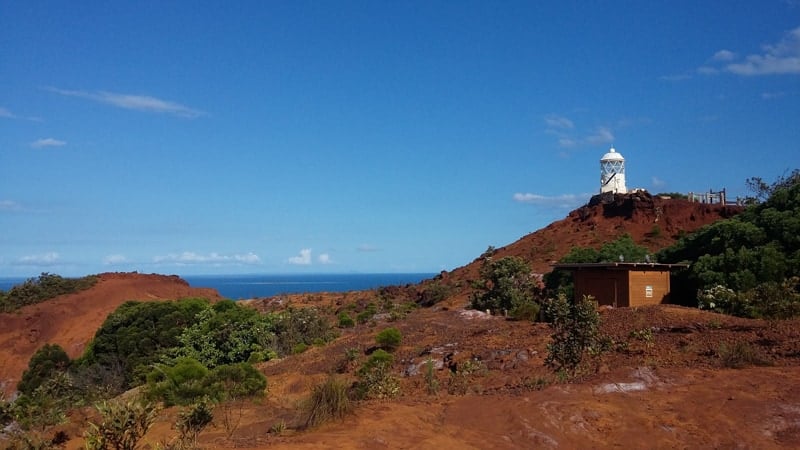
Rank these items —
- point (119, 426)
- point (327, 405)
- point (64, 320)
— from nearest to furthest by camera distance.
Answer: point (119, 426), point (327, 405), point (64, 320)

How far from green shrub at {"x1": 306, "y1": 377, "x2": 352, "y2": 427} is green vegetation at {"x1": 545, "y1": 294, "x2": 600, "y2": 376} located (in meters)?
5.19

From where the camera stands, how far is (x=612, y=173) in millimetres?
59281

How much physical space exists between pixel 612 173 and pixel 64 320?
46.5 m

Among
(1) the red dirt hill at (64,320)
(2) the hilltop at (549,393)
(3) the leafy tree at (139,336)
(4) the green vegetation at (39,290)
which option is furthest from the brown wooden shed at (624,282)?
(4) the green vegetation at (39,290)

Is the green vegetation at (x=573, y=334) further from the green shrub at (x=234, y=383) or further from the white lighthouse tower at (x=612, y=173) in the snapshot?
the white lighthouse tower at (x=612, y=173)

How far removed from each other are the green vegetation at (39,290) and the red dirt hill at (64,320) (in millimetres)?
742

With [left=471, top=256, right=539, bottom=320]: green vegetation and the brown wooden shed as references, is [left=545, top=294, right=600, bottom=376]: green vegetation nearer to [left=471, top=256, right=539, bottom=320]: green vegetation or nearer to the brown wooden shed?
the brown wooden shed

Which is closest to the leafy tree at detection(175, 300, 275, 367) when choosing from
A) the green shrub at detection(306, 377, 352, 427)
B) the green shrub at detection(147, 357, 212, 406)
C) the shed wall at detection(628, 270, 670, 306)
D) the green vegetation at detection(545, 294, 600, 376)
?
the green shrub at detection(147, 357, 212, 406)

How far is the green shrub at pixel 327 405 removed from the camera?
10.4 m

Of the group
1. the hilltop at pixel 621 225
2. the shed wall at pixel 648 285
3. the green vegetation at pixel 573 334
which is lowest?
the green vegetation at pixel 573 334

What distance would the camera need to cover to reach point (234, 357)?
28375mm

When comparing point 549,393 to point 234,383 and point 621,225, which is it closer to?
point 234,383

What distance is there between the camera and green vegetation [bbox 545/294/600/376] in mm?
13617

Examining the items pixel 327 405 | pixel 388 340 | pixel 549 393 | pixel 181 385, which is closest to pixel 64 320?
pixel 181 385
